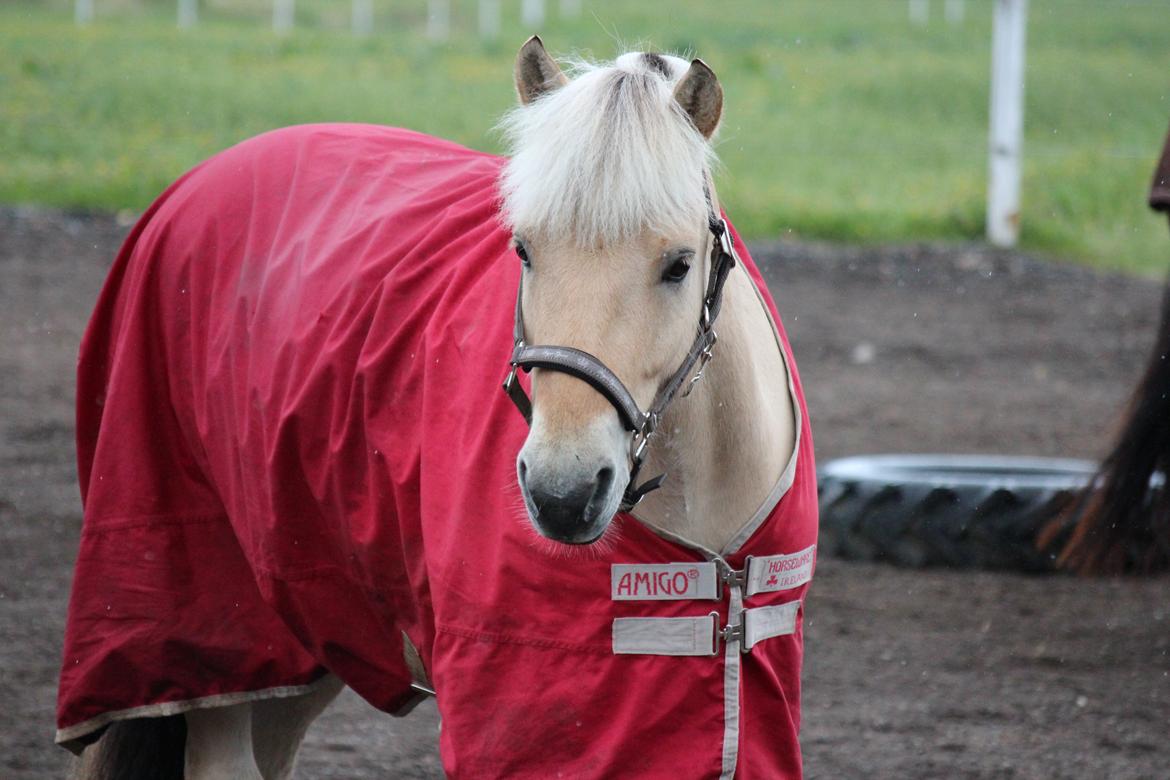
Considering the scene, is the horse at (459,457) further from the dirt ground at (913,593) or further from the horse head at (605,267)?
the dirt ground at (913,593)

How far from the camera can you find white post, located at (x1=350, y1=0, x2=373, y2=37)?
2178 centimetres

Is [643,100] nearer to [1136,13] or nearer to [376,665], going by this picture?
[376,665]

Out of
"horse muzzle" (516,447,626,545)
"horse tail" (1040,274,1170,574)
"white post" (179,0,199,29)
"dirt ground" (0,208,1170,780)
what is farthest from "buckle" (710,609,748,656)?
"white post" (179,0,199,29)

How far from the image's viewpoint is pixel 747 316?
2465mm

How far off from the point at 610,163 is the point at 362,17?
21814 millimetres

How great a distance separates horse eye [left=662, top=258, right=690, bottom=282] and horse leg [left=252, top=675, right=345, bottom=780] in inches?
64.0

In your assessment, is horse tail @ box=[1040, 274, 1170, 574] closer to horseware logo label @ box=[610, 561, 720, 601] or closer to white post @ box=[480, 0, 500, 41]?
horseware logo label @ box=[610, 561, 720, 601]

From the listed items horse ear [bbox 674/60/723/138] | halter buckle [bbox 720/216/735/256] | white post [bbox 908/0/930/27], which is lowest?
white post [bbox 908/0/930/27]

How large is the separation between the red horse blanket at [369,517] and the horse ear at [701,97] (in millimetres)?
470

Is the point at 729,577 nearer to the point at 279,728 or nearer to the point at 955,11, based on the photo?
the point at 279,728

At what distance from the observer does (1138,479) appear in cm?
464

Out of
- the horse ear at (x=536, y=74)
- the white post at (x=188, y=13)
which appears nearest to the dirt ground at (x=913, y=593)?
the horse ear at (x=536, y=74)

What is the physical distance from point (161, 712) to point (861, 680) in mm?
2349

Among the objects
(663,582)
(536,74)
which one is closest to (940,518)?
(663,582)
